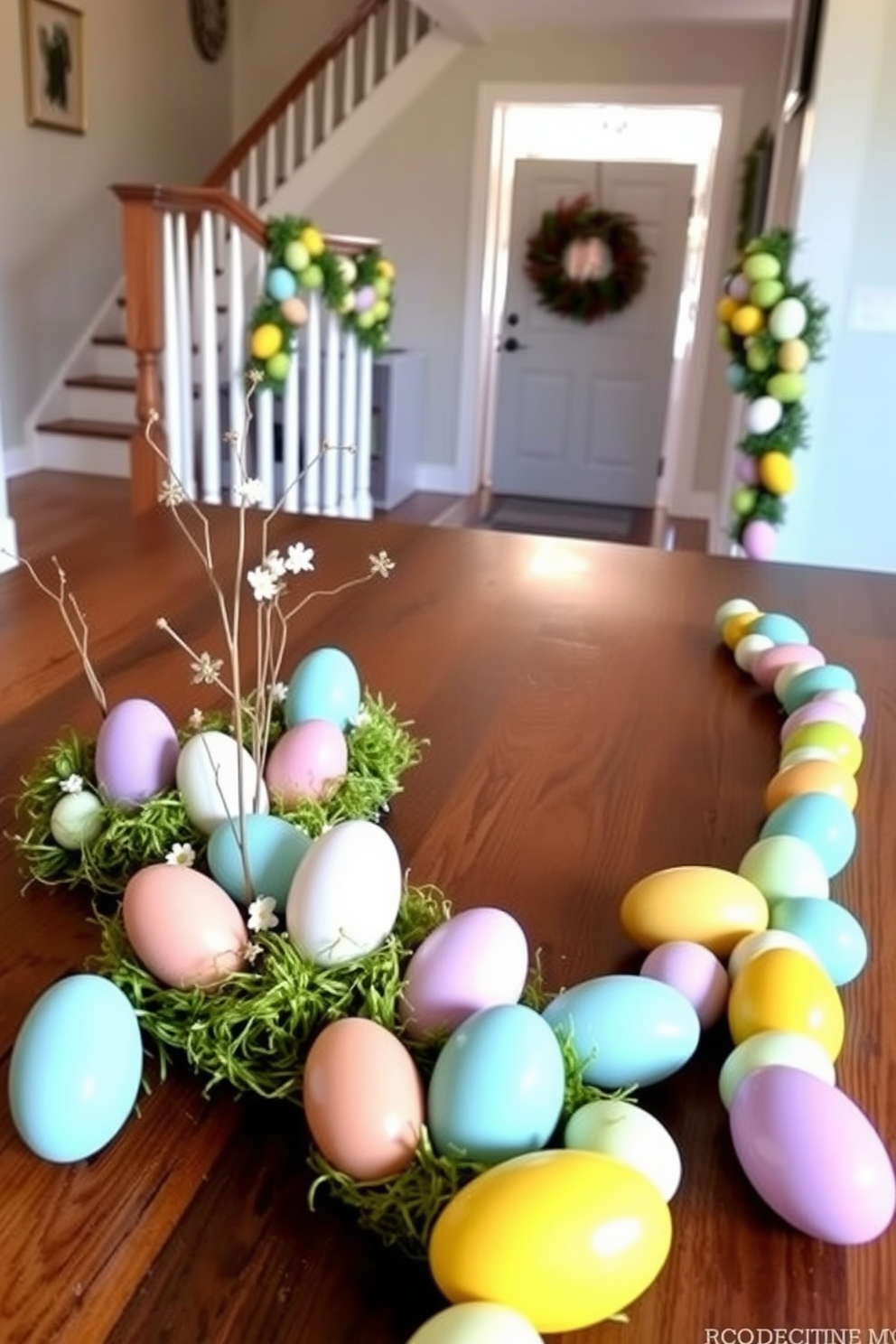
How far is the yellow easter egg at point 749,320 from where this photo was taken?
2.82 metres

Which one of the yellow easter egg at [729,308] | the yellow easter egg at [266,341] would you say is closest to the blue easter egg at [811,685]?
the yellow easter egg at [729,308]

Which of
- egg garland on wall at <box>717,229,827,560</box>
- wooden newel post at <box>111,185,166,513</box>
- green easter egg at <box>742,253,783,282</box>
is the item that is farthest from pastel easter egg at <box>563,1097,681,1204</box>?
green easter egg at <box>742,253,783,282</box>

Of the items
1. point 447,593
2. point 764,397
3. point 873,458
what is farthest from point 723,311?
point 447,593

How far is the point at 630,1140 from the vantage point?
1.61 feet

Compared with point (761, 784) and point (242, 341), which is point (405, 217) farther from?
point (761, 784)

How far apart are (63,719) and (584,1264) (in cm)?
69

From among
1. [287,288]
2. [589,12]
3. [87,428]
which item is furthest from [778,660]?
[87,428]

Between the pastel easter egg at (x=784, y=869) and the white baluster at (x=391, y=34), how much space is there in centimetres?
578

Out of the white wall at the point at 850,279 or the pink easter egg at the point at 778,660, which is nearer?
the pink easter egg at the point at 778,660

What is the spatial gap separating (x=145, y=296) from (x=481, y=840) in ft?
8.50

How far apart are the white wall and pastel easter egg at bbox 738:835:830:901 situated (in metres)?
2.74

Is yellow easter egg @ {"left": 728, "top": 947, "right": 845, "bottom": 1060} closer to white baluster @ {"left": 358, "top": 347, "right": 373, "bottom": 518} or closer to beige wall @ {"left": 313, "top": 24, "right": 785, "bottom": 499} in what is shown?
white baluster @ {"left": 358, "top": 347, "right": 373, "bottom": 518}

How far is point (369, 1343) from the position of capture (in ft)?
1.41

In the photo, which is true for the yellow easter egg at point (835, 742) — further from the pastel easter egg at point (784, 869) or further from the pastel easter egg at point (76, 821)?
the pastel easter egg at point (76, 821)
